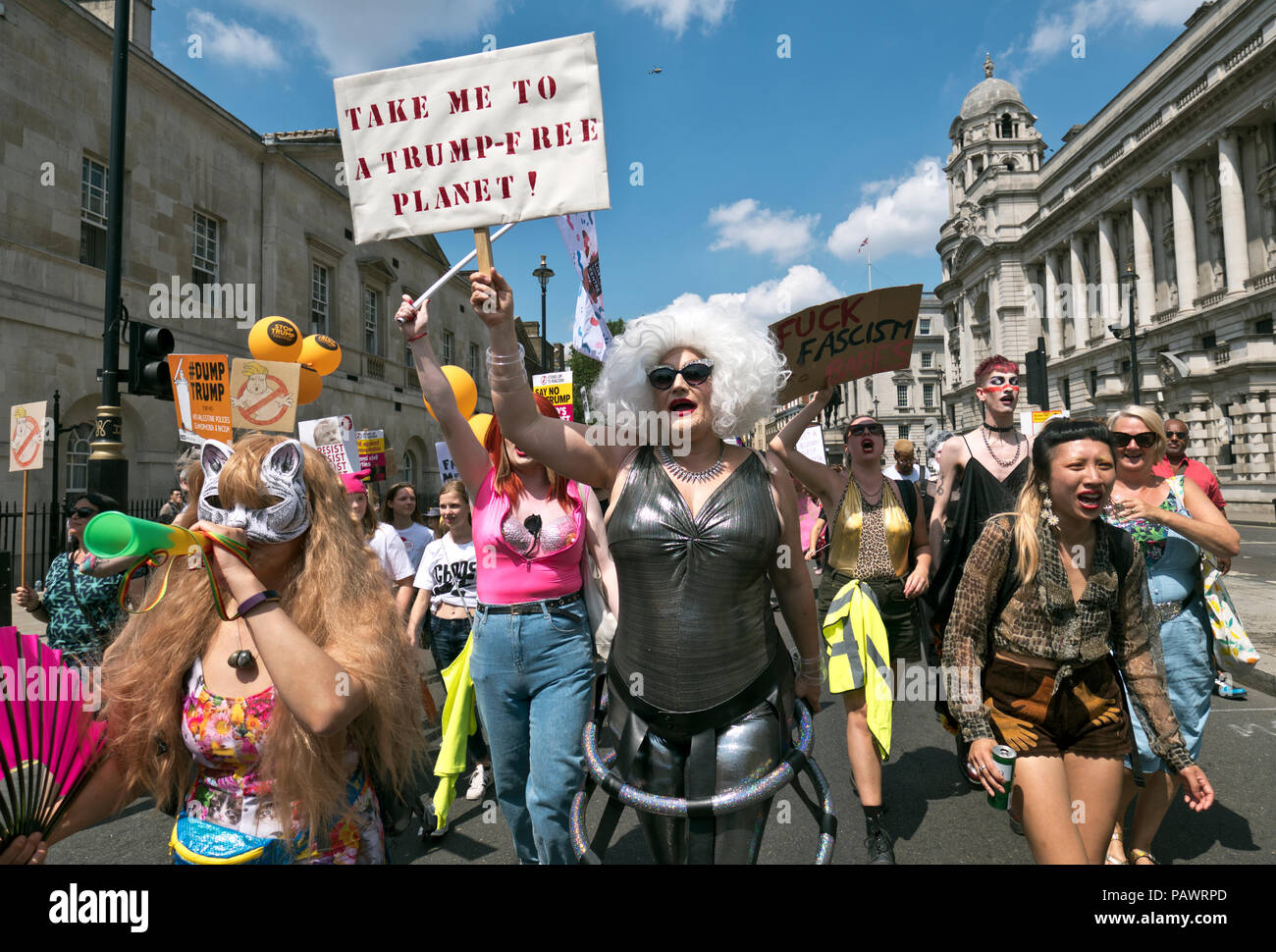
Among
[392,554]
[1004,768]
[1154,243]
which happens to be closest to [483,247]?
[1004,768]

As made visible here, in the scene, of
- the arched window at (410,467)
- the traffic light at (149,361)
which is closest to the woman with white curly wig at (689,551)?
the traffic light at (149,361)

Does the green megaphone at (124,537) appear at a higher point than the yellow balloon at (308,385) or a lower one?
lower

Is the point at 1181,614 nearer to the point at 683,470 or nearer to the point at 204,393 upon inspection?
the point at 683,470

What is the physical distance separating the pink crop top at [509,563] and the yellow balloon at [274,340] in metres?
5.21

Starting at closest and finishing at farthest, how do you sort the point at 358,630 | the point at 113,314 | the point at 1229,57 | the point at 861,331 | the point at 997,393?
the point at 358,630
the point at 861,331
the point at 997,393
the point at 113,314
the point at 1229,57

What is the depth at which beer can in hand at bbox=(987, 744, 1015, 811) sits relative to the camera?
2352 mm

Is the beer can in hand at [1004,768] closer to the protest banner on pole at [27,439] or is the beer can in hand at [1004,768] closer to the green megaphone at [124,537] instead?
the green megaphone at [124,537]

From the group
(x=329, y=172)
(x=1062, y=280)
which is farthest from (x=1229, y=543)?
(x=1062, y=280)

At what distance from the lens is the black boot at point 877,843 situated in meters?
3.37

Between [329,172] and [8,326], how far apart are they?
1216 centimetres

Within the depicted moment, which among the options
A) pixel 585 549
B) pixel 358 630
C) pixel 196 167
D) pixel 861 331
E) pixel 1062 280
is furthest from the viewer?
pixel 1062 280

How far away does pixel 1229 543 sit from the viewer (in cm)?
329
